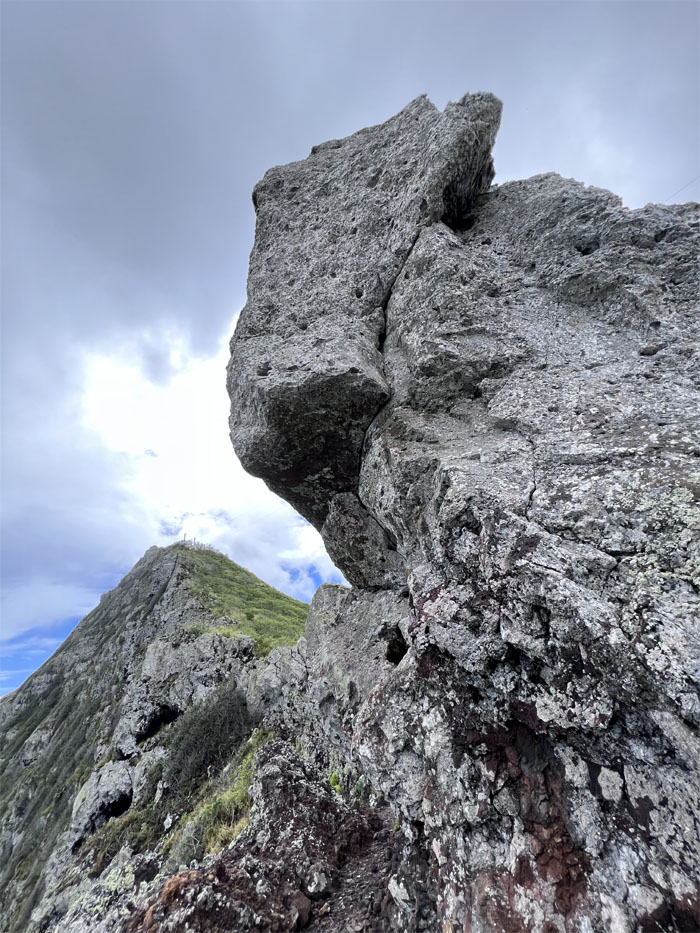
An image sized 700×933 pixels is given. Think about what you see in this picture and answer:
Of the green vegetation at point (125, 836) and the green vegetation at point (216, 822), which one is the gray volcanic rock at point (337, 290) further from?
the green vegetation at point (125, 836)

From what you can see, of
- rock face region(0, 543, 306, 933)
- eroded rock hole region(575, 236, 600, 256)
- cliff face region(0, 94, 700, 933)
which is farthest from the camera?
rock face region(0, 543, 306, 933)

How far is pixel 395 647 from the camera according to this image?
942 cm

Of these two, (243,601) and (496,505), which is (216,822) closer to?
(496,505)

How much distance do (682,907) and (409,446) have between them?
751 cm

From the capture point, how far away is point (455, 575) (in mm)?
7008

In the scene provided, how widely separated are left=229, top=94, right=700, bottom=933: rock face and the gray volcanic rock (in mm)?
87

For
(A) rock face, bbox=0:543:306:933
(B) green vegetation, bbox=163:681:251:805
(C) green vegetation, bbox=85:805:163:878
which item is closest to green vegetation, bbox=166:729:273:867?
(A) rock face, bbox=0:543:306:933

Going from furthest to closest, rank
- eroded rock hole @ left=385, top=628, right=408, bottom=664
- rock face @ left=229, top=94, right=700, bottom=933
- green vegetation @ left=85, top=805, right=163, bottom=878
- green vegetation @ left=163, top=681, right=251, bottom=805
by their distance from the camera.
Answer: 1. green vegetation @ left=163, top=681, right=251, bottom=805
2. green vegetation @ left=85, top=805, right=163, bottom=878
3. eroded rock hole @ left=385, top=628, right=408, bottom=664
4. rock face @ left=229, top=94, right=700, bottom=933

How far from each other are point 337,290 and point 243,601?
35.8 metres

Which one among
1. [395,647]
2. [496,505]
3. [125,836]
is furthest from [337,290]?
[125,836]

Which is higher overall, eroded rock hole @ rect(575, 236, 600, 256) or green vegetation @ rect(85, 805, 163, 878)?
eroded rock hole @ rect(575, 236, 600, 256)

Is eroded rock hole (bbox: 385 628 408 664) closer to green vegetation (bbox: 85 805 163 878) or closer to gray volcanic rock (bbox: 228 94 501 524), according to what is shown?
gray volcanic rock (bbox: 228 94 501 524)

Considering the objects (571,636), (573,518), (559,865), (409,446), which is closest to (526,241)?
(409,446)

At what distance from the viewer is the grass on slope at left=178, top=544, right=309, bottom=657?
94.5ft
